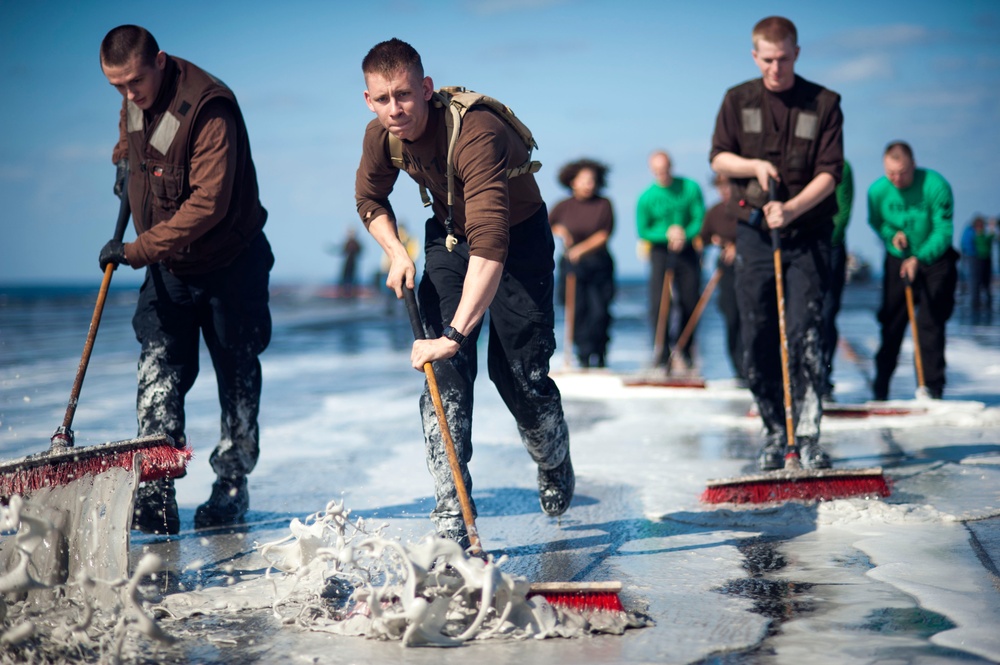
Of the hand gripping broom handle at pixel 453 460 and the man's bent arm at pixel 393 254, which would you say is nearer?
the hand gripping broom handle at pixel 453 460

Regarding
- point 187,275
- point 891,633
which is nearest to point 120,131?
point 187,275

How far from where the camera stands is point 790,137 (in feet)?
18.7

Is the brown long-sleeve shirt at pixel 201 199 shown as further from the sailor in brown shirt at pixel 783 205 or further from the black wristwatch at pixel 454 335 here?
the sailor in brown shirt at pixel 783 205

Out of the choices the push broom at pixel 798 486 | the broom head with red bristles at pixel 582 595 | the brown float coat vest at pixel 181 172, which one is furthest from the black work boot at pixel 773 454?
the brown float coat vest at pixel 181 172

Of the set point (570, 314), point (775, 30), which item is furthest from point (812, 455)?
point (570, 314)

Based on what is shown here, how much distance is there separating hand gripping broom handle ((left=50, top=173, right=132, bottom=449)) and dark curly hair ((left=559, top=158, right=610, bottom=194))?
7.65m

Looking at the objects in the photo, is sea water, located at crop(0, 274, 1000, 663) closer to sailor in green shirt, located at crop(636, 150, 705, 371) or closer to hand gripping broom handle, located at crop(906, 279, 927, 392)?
hand gripping broom handle, located at crop(906, 279, 927, 392)

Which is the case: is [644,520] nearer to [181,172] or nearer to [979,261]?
[181,172]

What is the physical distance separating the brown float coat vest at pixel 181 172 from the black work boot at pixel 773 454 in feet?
9.45

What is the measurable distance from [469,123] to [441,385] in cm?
97

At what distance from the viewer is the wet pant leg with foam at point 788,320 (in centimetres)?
571

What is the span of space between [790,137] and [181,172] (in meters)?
3.09

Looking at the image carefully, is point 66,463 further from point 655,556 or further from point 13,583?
point 655,556

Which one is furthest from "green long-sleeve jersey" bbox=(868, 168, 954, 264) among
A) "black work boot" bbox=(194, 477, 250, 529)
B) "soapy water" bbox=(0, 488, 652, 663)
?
"soapy water" bbox=(0, 488, 652, 663)
